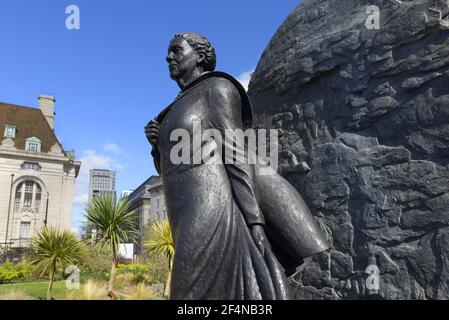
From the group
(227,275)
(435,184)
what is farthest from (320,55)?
(227,275)

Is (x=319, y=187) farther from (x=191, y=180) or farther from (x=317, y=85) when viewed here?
(x=191, y=180)

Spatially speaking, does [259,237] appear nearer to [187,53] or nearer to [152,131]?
[152,131]

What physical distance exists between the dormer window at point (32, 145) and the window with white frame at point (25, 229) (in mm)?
7340

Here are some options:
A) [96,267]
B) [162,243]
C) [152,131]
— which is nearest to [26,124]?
[96,267]

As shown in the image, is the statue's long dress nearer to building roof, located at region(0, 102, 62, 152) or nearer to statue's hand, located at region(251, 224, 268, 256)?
statue's hand, located at region(251, 224, 268, 256)

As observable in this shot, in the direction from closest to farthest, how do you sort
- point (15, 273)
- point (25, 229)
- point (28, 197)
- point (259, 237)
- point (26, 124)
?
1. point (259, 237)
2. point (15, 273)
3. point (25, 229)
4. point (28, 197)
5. point (26, 124)

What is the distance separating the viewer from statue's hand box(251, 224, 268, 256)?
2115mm

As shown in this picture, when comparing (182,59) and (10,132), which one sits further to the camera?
(10,132)

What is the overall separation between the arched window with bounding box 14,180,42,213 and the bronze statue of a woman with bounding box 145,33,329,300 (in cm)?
4251

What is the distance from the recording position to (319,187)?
5645 mm

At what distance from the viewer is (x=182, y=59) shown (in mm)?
2756

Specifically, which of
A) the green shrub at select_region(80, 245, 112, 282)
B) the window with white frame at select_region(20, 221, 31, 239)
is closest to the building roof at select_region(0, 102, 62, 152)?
the window with white frame at select_region(20, 221, 31, 239)

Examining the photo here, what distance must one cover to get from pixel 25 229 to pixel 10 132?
9909 mm
